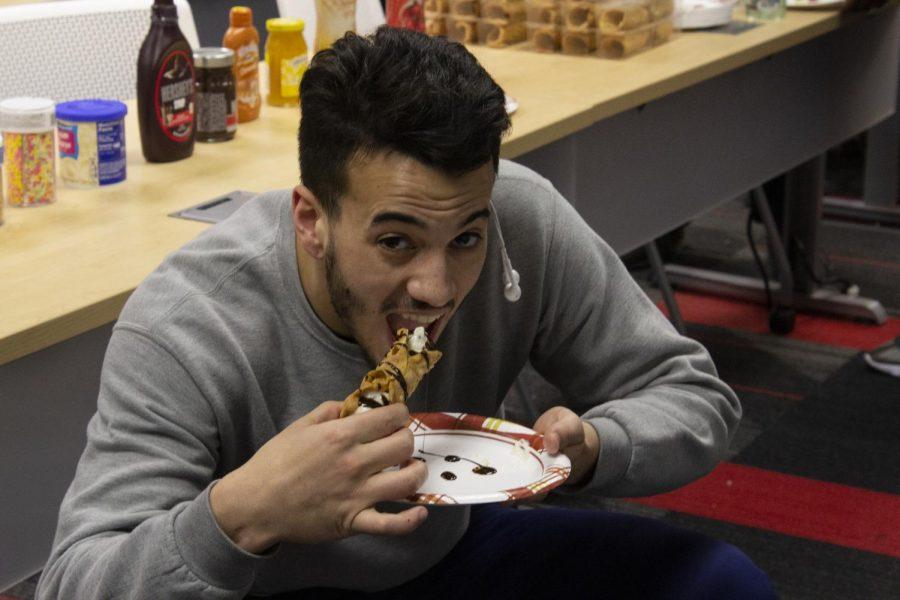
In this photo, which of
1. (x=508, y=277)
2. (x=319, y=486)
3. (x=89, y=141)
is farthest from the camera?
(x=89, y=141)

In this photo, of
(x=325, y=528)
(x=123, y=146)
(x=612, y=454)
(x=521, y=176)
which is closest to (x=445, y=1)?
(x=123, y=146)

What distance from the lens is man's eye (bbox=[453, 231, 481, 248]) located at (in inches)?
52.9

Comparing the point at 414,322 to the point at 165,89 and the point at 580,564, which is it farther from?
the point at 165,89

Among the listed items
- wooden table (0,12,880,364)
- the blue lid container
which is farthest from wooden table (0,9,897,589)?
the blue lid container

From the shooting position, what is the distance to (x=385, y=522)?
115 cm

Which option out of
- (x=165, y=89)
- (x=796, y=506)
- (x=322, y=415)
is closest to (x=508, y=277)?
(x=322, y=415)

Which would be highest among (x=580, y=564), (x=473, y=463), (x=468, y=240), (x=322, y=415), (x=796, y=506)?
(x=468, y=240)

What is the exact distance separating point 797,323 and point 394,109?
2.83 metres

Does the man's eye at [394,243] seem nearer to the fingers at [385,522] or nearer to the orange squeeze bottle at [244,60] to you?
the fingers at [385,522]

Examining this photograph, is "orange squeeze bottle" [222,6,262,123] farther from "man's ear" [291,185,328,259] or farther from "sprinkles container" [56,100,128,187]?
"man's ear" [291,185,328,259]

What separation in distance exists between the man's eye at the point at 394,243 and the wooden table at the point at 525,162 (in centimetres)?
46

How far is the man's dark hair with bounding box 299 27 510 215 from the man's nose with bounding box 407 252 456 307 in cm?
9

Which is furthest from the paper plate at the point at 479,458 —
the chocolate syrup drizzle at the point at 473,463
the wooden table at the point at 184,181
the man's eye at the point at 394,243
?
the wooden table at the point at 184,181

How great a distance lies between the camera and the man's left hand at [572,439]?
4.55 ft
